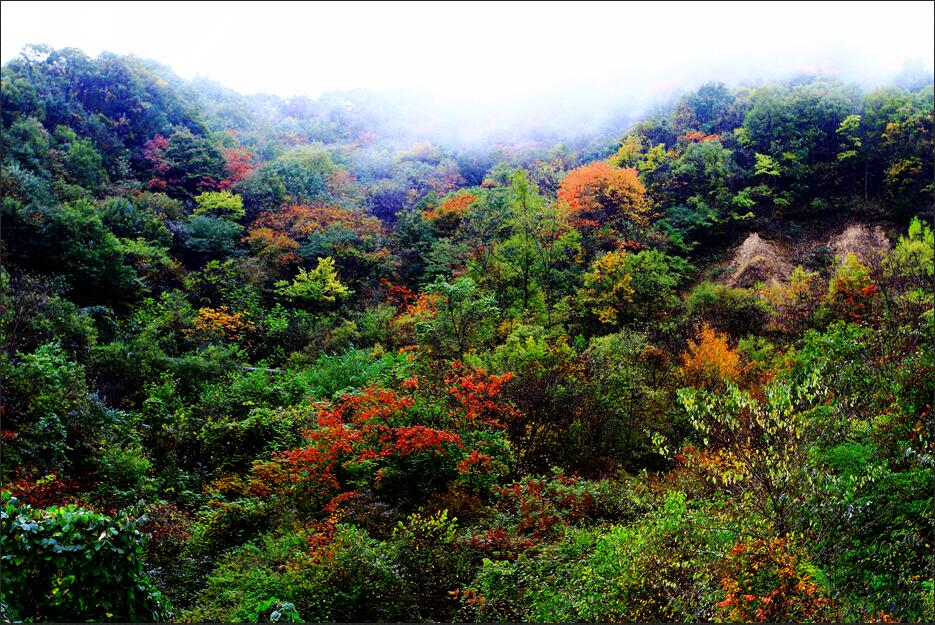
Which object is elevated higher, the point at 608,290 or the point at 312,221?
the point at 312,221

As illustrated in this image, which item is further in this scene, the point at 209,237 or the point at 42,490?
the point at 209,237

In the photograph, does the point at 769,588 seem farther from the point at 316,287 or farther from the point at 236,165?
the point at 236,165

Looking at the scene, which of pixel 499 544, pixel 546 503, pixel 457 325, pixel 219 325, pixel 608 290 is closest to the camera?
pixel 499 544

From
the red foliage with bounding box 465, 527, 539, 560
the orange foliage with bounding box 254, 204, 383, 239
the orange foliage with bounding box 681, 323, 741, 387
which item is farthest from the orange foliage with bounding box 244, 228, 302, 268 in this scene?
the red foliage with bounding box 465, 527, 539, 560

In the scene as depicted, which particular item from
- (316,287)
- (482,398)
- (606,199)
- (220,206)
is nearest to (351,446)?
(482,398)

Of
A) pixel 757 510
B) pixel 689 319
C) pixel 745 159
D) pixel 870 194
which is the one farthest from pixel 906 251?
pixel 757 510

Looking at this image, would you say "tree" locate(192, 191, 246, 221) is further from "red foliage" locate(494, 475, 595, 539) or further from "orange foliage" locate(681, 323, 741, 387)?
"red foliage" locate(494, 475, 595, 539)

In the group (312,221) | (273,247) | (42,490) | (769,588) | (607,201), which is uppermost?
(312,221)
